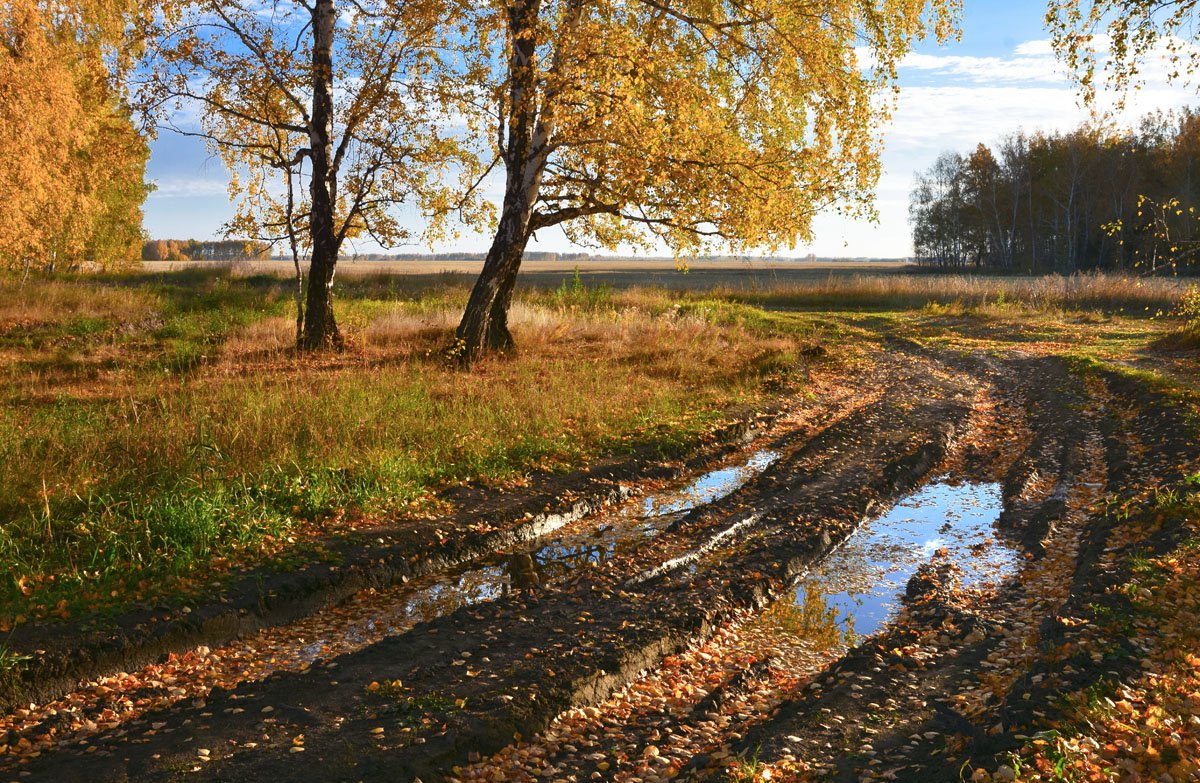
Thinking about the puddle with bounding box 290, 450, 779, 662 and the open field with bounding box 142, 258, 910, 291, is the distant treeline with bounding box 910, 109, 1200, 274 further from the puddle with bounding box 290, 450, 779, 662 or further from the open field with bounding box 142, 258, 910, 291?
the puddle with bounding box 290, 450, 779, 662

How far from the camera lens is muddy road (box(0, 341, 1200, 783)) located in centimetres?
379

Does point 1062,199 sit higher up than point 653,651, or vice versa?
point 1062,199

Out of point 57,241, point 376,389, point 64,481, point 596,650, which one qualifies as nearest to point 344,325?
point 376,389

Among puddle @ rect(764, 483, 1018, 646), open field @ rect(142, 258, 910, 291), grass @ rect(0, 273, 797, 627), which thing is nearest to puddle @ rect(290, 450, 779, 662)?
grass @ rect(0, 273, 797, 627)

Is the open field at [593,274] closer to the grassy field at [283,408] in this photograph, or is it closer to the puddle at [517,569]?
the grassy field at [283,408]

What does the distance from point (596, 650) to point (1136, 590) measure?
3.93 meters

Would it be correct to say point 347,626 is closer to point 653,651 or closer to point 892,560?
point 653,651

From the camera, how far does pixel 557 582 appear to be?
6047mm

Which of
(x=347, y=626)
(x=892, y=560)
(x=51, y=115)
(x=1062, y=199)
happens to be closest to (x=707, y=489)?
(x=892, y=560)

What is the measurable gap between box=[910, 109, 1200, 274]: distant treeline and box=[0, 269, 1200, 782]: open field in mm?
47869

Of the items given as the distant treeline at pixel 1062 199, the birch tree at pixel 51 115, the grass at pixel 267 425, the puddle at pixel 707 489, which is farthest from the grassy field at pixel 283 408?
the distant treeline at pixel 1062 199

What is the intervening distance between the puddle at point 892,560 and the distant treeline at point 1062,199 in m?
48.5

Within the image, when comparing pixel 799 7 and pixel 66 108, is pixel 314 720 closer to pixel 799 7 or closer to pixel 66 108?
pixel 799 7

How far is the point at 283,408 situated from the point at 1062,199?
72.2 metres
